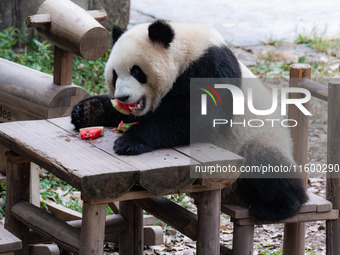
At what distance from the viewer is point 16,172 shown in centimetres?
381

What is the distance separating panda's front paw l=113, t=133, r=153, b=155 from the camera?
307cm

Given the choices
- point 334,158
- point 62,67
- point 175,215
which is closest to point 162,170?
point 175,215

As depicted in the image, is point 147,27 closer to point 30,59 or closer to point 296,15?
point 30,59

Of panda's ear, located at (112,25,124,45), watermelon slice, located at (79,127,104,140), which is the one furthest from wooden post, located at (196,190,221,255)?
panda's ear, located at (112,25,124,45)

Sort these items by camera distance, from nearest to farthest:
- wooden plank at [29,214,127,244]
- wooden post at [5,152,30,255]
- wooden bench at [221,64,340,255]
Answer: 1. wooden bench at [221,64,340,255]
2. wooden post at [5,152,30,255]
3. wooden plank at [29,214,127,244]

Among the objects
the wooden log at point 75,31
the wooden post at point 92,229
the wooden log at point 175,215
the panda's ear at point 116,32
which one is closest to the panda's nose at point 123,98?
the panda's ear at point 116,32

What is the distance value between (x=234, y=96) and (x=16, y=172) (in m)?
1.43

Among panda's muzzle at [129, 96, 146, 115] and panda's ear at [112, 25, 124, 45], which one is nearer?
panda's muzzle at [129, 96, 146, 115]

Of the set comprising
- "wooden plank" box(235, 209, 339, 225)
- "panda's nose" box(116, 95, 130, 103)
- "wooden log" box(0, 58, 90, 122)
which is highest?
"panda's nose" box(116, 95, 130, 103)

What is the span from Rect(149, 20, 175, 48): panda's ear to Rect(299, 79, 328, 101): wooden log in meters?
1.11

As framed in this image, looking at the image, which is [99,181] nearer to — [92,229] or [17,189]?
[92,229]

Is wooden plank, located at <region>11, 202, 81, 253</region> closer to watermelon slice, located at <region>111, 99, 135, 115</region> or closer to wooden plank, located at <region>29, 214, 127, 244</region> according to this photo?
wooden plank, located at <region>29, 214, 127, 244</region>

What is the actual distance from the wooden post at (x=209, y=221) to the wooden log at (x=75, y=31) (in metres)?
1.42

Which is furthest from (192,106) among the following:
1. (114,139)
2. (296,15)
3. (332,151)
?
(296,15)
